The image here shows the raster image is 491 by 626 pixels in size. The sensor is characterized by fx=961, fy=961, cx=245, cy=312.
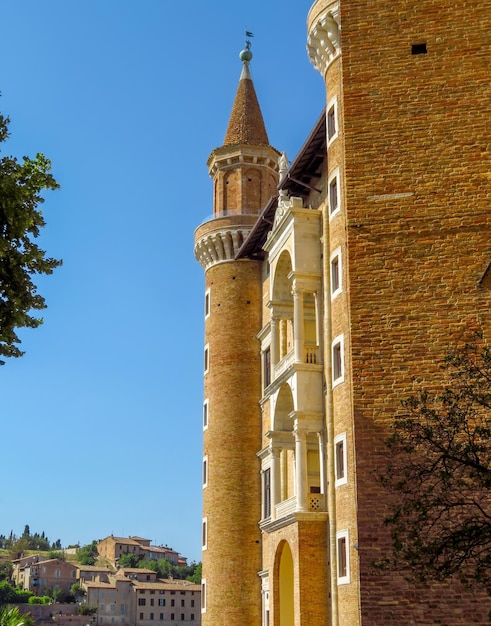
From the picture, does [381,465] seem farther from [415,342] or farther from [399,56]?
[399,56]

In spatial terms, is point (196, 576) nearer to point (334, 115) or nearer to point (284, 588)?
point (284, 588)

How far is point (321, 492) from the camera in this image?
28047mm

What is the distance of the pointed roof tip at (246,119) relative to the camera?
42.1m

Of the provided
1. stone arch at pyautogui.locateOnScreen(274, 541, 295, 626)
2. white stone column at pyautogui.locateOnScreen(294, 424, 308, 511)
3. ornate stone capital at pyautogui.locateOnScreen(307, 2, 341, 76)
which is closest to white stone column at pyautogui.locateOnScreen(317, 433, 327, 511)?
white stone column at pyautogui.locateOnScreen(294, 424, 308, 511)

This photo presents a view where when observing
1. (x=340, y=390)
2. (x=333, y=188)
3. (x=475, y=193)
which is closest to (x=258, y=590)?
(x=340, y=390)

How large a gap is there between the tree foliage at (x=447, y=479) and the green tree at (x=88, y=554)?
153375 millimetres

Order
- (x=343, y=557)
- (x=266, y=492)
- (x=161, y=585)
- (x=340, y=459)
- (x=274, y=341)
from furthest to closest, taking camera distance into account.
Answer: (x=161, y=585), (x=266, y=492), (x=274, y=341), (x=340, y=459), (x=343, y=557)

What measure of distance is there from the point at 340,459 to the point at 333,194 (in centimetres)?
785

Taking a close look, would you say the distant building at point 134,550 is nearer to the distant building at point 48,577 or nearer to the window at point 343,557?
the distant building at point 48,577

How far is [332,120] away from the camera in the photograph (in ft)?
93.1

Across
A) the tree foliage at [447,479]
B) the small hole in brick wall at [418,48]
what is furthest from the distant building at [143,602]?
the small hole in brick wall at [418,48]

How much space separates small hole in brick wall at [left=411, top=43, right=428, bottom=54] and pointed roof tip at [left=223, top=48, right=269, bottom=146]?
18876 millimetres

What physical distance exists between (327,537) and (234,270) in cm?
1477

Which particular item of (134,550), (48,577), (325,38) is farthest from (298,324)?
(134,550)
